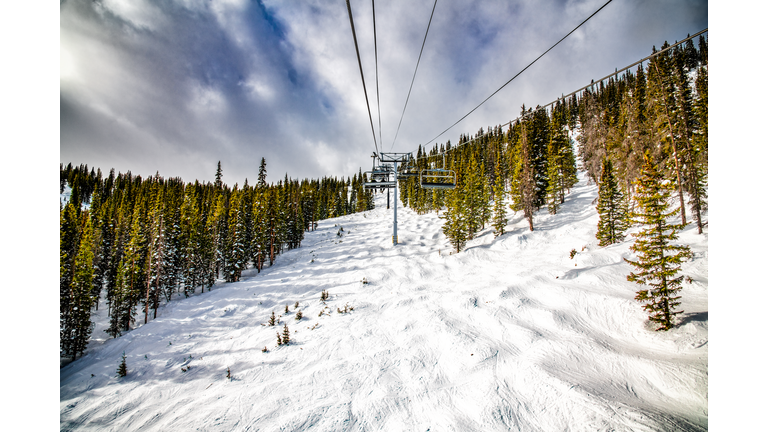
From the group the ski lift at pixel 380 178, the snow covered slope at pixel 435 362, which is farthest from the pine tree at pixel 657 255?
the ski lift at pixel 380 178

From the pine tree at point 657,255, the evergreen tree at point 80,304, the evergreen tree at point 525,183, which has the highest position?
the evergreen tree at point 525,183

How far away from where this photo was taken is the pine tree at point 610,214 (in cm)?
1972

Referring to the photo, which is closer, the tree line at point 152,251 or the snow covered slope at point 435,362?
the snow covered slope at point 435,362

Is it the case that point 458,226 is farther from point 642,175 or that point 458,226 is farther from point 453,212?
point 642,175

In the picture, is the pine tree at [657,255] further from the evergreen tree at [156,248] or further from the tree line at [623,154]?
the evergreen tree at [156,248]

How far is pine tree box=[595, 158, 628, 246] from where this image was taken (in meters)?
19.7

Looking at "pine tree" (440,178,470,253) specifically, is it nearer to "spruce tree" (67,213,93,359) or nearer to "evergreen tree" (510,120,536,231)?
"evergreen tree" (510,120,536,231)

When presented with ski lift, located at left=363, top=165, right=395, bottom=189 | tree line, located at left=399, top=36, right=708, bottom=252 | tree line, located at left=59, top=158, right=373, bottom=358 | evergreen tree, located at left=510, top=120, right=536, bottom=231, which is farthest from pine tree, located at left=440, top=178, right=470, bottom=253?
tree line, located at left=59, top=158, right=373, bottom=358

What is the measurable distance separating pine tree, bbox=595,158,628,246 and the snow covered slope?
3946 millimetres

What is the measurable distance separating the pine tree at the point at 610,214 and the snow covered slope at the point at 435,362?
155 inches

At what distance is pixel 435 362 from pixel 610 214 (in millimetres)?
22617

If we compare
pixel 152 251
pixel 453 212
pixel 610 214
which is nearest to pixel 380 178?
pixel 453 212

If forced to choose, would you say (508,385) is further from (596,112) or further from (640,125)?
(596,112)
